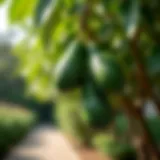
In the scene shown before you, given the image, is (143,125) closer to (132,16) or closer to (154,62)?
(154,62)

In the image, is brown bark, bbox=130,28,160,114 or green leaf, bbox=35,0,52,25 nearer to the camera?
green leaf, bbox=35,0,52,25

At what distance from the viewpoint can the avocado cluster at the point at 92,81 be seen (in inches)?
53.4

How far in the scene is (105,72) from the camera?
1344 mm

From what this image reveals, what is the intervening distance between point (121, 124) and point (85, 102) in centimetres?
604

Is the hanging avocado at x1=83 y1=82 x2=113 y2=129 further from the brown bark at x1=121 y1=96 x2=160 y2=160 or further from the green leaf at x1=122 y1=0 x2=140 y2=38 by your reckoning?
the brown bark at x1=121 y1=96 x2=160 y2=160

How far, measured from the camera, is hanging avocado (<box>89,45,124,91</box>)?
1340 millimetres

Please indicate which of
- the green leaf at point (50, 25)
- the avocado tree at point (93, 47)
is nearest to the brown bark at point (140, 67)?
the avocado tree at point (93, 47)

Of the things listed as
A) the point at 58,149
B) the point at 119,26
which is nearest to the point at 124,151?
the point at 58,149

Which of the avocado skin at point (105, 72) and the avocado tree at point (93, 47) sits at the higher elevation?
the avocado tree at point (93, 47)

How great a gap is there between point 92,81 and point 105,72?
6 centimetres

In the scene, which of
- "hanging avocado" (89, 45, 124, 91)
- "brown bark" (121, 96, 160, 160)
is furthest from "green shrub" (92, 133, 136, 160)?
"hanging avocado" (89, 45, 124, 91)

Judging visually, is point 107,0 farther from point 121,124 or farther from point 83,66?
point 121,124

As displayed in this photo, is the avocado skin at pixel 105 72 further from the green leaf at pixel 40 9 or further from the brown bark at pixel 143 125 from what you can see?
the brown bark at pixel 143 125

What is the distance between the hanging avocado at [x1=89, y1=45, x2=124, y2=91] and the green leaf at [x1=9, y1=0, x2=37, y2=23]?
272 mm
